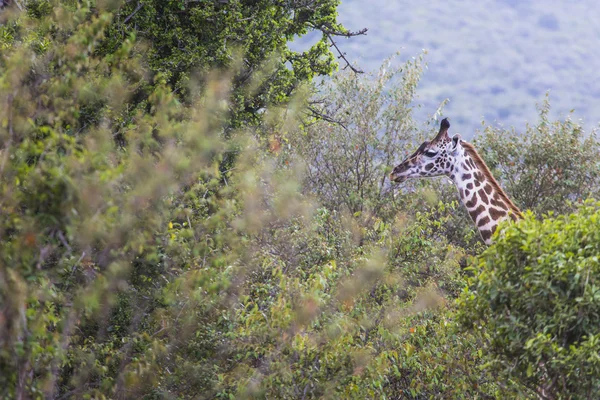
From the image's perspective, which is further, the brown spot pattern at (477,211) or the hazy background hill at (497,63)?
the hazy background hill at (497,63)

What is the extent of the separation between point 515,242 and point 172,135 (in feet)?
13.0

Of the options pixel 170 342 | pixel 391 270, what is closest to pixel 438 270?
pixel 391 270

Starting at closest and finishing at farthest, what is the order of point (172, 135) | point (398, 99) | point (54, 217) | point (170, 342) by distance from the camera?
point (54, 217), point (172, 135), point (170, 342), point (398, 99)

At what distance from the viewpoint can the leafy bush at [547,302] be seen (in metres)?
8.05

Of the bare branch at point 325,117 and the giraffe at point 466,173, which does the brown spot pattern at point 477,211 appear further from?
the bare branch at point 325,117

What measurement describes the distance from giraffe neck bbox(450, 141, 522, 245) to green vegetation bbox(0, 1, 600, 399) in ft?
3.80

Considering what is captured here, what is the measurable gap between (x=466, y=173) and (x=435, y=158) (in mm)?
731

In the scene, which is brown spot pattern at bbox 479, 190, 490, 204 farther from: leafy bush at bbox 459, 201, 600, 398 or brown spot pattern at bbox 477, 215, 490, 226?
leafy bush at bbox 459, 201, 600, 398

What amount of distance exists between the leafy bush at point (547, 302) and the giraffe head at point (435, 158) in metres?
6.73

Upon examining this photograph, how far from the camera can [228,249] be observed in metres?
11.9

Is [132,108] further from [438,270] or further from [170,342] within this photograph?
[438,270]

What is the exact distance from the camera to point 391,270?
1363 cm

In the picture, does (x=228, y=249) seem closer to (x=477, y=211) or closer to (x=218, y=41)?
(x=477, y=211)

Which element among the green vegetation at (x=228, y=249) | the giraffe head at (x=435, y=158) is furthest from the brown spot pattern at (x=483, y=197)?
the green vegetation at (x=228, y=249)
